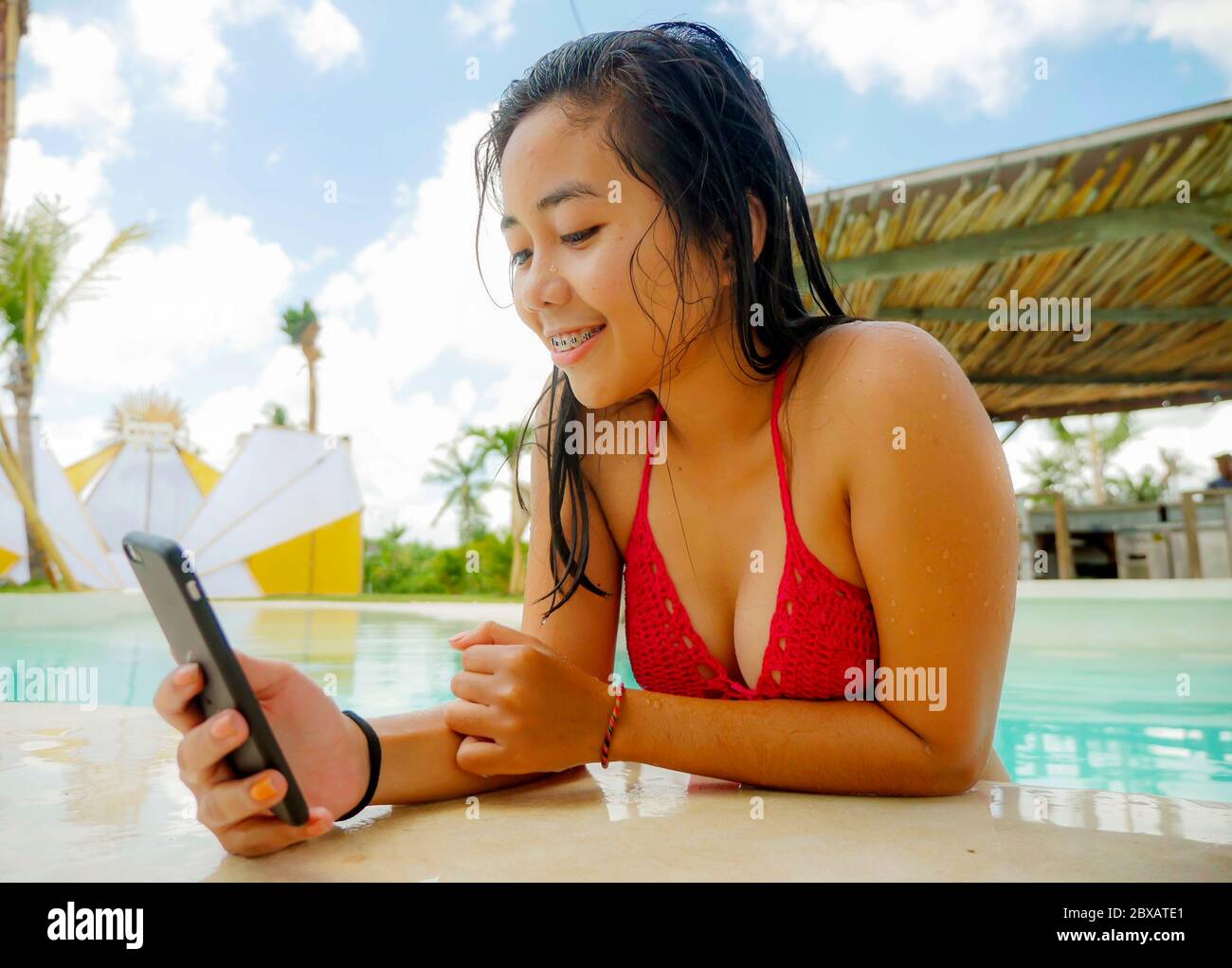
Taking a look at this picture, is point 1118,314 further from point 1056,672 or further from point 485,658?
point 485,658

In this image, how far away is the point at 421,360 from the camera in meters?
56.5

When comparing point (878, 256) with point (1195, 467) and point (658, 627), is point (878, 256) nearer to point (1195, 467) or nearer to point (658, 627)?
point (658, 627)

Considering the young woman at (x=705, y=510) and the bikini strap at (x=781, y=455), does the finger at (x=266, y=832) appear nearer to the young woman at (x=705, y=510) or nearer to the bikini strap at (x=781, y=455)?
the young woman at (x=705, y=510)

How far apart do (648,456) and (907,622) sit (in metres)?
0.54

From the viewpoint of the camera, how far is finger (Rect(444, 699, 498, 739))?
3.73ft

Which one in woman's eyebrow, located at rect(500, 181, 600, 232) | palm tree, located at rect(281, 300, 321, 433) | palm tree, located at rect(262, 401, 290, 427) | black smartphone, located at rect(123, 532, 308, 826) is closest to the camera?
black smartphone, located at rect(123, 532, 308, 826)

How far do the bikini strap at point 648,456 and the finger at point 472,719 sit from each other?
1.57ft

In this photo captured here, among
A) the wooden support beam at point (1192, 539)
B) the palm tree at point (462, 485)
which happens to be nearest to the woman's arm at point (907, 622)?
the wooden support beam at point (1192, 539)

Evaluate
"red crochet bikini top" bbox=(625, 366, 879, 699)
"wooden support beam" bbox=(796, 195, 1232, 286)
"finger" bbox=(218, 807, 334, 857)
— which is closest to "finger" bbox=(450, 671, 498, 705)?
"finger" bbox=(218, 807, 334, 857)

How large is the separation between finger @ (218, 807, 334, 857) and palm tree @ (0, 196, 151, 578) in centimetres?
1394

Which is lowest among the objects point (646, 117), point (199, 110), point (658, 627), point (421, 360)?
point (658, 627)

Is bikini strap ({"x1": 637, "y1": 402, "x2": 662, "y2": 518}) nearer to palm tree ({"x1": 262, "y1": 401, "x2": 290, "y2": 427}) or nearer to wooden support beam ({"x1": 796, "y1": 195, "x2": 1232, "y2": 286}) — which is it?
wooden support beam ({"x1": 796, "y1": 195, "x2": 1232, "y2": 286})
